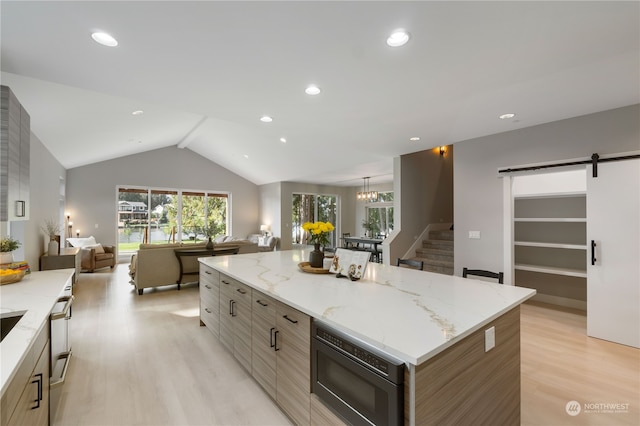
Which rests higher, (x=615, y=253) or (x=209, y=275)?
(x=615, y=253)

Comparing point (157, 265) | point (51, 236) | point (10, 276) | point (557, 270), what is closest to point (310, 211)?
point (157, 265)

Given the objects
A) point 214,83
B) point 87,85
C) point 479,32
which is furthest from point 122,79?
point 479,32

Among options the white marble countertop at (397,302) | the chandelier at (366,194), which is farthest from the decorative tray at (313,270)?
the chandelier at (366,194)

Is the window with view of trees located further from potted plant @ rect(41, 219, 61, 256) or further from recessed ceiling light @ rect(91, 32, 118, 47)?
recessed ceiling light @ rect(91, 32, 118, 47)

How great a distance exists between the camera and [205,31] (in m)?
1.90

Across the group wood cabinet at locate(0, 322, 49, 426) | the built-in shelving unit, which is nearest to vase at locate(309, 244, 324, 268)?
wood cabinet at locate(0, 322, 49, 426)

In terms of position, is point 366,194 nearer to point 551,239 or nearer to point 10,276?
point 551,239

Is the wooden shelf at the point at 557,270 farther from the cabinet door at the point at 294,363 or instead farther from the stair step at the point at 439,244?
the cabinet door at the point at 294,363

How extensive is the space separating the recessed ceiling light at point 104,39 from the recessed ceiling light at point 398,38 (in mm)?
1883

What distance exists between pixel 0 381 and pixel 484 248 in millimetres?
5037

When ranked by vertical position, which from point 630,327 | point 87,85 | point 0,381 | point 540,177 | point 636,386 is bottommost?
point 636,386

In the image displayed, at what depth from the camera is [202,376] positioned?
2457 millimetres

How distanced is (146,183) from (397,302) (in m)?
9.65

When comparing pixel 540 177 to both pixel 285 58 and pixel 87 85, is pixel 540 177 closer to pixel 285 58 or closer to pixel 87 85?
pixel 285 58
